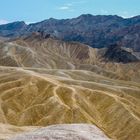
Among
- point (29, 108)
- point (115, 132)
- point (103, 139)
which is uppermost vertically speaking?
point (103, 139)

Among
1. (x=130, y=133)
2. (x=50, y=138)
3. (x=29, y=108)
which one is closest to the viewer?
(x=50, y=138)

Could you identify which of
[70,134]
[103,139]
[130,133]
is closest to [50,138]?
[70,134]

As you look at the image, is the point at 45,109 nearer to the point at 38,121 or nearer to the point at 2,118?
the point at 38,121

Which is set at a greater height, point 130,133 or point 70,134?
point 70,134

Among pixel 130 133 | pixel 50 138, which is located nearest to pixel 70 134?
pixel 50 138

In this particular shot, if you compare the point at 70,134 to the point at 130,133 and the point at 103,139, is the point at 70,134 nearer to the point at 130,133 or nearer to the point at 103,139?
the point at 103,139

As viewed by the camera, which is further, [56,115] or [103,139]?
[56,115]

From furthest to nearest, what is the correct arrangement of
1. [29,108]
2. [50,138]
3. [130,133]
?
[29,108], [130,133], [50,138]

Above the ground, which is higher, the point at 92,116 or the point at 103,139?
the point at 103,139

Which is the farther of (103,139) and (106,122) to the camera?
(106,122)
